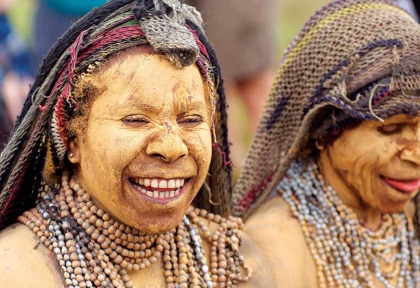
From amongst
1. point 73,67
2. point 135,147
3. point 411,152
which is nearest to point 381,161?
point 411,152

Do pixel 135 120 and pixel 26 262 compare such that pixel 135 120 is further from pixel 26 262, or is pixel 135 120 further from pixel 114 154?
pixel 26 262

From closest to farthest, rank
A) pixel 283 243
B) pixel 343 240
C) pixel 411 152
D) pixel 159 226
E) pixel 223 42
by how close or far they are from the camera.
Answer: pixel 159 226 → pixel 411 152 → pixel 283 243 → pixel 343 240 → pixel 223 42

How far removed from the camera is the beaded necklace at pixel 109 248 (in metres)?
3.38

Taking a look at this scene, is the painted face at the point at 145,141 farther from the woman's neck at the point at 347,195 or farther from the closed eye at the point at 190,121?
the woman's neck at the point at 347,195

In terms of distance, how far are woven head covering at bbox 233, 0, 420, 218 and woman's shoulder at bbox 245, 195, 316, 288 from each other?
0.12 m

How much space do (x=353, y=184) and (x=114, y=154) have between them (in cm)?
134

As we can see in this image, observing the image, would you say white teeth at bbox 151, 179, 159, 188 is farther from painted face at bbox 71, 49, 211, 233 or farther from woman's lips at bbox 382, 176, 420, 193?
woman's lips at bbox 382, 176, 420, 193

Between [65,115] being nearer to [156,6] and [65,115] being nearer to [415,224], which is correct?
[156,6]

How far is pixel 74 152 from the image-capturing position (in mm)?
3473

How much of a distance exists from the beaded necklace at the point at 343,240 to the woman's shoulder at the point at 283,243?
0.04m

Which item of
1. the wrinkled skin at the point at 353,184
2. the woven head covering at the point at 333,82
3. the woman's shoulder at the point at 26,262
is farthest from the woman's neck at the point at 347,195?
the woman's shoulder at the point at 26,262

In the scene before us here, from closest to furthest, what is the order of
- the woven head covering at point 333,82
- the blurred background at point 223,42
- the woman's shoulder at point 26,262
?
the woman's shoulder at point 26,262 → the woven head covering at point 333,82 → the blurred background at point 223,42

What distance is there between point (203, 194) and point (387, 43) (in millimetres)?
1003

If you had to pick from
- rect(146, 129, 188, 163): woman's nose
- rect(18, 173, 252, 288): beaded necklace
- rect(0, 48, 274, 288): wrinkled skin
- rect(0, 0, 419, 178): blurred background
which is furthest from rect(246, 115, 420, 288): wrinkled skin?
rect(0, 0, 419, 178): blurred background
